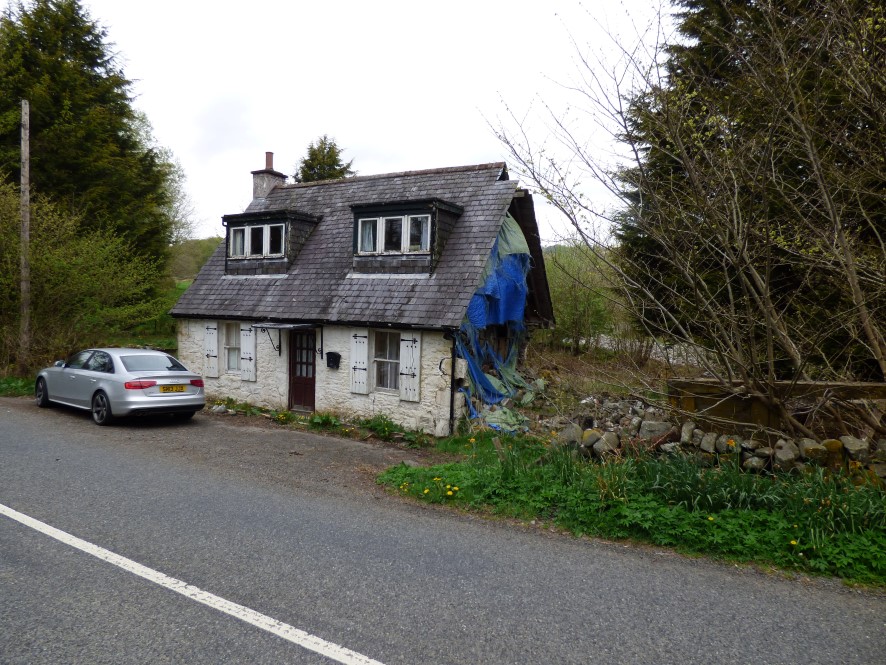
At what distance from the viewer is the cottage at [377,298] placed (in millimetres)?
12180

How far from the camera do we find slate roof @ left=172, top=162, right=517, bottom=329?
12391 mm

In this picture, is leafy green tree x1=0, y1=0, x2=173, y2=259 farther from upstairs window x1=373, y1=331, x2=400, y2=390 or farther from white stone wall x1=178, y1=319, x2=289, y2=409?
upstairs window x1=373, y1=331, x2=400, y2=390

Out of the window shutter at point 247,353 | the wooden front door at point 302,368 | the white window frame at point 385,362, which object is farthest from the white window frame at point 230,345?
the white window frame at point 385,362

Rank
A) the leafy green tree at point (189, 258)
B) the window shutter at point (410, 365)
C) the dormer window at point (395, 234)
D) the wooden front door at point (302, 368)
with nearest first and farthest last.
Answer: the window shutter at point (410, 365) → the dormer window at point (395, 234) → the wooden front door at point (302, 368) → the leafy green tree at point (189, 258)

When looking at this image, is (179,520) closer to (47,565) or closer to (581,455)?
(47,565)

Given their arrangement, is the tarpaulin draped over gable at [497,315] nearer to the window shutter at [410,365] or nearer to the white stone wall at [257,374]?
the window shutter at [410,365]

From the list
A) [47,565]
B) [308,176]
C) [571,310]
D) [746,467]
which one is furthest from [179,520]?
[308,176]

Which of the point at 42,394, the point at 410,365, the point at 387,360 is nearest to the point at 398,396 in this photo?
the point at 410,365

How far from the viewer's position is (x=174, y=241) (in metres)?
37.4

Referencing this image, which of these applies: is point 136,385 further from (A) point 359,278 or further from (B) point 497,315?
(B) point 497,315

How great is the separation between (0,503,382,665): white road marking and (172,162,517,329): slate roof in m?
7.29

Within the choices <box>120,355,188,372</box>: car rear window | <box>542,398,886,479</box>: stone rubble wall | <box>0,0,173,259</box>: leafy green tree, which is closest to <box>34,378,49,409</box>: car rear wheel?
<box>120,355,188,372</box>: car rear window

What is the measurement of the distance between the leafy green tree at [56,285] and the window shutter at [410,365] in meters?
11.3

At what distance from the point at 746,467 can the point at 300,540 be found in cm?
503
